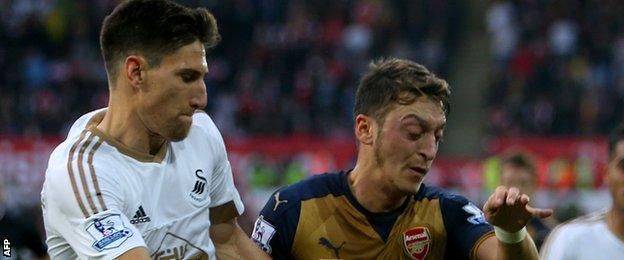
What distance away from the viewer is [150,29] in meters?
4.64

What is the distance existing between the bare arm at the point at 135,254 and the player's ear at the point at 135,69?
2.06 feet

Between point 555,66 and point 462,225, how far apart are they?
1835 cm

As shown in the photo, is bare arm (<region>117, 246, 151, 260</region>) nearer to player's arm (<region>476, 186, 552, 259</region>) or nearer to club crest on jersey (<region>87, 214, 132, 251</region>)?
club crest on jersey (<region>87, 214, 132, 251</region>)

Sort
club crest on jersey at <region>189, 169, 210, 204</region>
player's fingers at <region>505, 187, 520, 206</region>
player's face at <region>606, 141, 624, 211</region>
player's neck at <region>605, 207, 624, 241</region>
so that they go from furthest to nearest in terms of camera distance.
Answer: player's neck at <region>605, 207, 624, 241</region> < player's face at <region>606, 141, 624, 211</region> < club crest on jersey at <region>189, 169, 210, 204</region> < player's fingers at <region>505, 187, 520, 206</region>

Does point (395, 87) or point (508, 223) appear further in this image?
point (395, 87)

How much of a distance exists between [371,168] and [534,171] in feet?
15.9

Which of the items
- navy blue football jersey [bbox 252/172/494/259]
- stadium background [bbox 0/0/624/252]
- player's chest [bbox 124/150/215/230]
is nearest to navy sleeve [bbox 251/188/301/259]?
navy blue football jersey [bbox 252/172/494/259]

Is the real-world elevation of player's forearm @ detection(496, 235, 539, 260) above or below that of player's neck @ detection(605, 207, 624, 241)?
above

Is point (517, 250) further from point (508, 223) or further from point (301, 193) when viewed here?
point (301, 193)

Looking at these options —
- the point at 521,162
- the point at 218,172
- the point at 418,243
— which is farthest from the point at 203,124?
the point at 521,162

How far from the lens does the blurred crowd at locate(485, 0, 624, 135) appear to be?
21672 millimetres

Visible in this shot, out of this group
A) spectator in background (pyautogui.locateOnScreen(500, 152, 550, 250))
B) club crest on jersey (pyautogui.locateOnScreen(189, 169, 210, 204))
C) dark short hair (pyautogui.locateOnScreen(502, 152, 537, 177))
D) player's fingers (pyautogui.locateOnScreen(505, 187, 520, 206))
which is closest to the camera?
player's fingers (pyautogui.locateOnScreen(505, 187, 520, 206))

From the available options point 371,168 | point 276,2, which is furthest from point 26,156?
point 371,168

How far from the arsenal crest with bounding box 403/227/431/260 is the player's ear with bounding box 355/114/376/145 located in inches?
15.9
